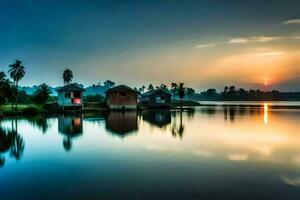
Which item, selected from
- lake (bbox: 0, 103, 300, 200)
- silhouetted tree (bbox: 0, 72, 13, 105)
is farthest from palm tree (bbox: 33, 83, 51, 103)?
lake (bbox: 0, 103, 300, 200)

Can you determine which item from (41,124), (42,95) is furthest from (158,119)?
(42,95)

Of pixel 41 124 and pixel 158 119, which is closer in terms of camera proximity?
pixel 41 124

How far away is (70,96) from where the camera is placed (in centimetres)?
6756

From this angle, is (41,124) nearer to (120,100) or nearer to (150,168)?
(150,168)

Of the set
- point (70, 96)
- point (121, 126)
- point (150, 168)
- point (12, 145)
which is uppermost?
point (70, 96)

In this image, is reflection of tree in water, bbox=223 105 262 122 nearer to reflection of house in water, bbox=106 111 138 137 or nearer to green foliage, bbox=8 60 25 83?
reflection of house in water, bbox=106 111 138 137

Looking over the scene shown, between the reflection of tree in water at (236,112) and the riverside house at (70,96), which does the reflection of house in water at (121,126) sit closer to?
the reflection of tree in water at (236,112)

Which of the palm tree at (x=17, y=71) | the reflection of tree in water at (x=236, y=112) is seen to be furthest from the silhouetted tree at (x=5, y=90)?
the reflection of tree in water at (x=236, y=112)

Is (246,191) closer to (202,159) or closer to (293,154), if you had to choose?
(202,159)

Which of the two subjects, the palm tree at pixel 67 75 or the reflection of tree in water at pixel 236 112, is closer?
the reflection of tree in water at pixel 236 112

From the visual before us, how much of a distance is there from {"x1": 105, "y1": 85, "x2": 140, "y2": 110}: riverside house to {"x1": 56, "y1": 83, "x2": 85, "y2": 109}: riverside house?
29.6 ft

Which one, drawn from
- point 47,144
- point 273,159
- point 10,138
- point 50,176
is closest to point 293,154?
point 273,159

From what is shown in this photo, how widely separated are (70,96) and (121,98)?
14.2 meters

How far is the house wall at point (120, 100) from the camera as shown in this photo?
75250 millimetres
